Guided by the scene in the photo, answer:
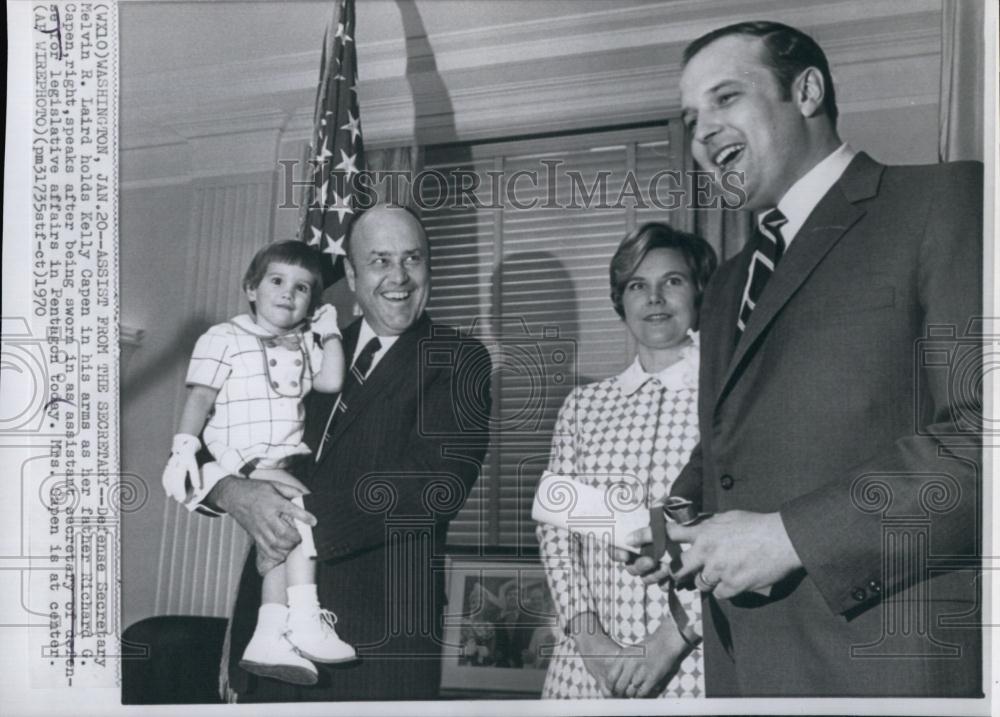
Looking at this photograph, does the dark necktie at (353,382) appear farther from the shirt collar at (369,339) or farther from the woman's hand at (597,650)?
the woman's hand at (597,650)

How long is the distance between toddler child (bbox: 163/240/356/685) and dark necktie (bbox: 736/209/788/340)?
0.97 meters

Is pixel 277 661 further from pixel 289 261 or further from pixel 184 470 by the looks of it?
pixel 289 261

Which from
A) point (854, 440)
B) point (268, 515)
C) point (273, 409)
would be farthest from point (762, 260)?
point (268, 515)

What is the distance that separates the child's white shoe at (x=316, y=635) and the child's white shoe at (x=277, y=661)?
20 mm

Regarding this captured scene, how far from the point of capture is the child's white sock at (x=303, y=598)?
240 cm

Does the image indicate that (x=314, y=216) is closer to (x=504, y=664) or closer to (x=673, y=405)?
(x=673, y=405)

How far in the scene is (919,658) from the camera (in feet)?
7.89

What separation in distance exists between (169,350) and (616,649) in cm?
130

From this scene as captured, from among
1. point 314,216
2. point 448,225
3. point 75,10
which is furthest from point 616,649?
point 75,10

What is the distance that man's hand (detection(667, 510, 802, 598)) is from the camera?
7.61ft

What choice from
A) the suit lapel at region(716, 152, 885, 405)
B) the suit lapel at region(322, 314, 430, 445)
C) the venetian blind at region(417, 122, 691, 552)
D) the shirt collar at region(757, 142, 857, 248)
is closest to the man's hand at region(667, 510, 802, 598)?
the suit lapel at region(716, 152, 885, 405)

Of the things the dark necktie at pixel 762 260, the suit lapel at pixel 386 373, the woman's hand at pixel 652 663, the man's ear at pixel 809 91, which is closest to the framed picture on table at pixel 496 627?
the woman's hand at pixel 652 663

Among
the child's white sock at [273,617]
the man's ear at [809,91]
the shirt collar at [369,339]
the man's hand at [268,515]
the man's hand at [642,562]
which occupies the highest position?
the man's ear at [809,91]

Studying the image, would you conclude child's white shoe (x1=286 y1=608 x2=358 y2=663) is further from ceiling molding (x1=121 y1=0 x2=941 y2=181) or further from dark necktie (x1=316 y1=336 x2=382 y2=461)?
ceiling molding (x1=121 y1=0 x2=941 y2=181)
